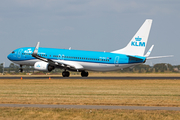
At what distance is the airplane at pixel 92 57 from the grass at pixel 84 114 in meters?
37.0

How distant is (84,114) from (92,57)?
40343 millimetres

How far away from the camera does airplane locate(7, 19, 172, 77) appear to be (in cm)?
5644

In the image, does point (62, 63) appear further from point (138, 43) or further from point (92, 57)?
point (138, 43)

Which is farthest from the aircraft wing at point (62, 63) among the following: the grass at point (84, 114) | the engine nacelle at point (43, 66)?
the grass at point (84, 114)

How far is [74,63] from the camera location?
193ft

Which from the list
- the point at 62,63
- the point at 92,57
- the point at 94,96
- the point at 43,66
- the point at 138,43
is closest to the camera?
the point at 94,96

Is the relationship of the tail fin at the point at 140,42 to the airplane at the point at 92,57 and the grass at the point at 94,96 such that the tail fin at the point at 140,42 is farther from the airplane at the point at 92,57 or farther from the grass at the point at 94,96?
the grass at the point at 94,96

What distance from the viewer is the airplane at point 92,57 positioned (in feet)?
185

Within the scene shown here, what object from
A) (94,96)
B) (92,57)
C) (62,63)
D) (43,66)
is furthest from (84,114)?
(62,63)

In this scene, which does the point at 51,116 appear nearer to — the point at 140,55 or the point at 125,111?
the point at 125,111

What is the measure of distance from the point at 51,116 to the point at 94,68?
135ft

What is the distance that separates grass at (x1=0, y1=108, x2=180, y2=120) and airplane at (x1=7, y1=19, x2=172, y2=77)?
37.0 m

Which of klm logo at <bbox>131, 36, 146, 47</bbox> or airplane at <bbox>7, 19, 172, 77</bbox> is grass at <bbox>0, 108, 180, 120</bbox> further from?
klm logo at <bbox>131, 36, 146, 47</bbox>

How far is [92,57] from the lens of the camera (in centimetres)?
5806
